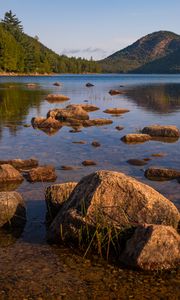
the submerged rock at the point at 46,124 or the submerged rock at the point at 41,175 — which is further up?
the submerged rock at the point at 46,124

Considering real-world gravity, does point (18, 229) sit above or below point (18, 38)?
below

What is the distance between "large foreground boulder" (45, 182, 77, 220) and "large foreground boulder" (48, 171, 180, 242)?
4.42 ft

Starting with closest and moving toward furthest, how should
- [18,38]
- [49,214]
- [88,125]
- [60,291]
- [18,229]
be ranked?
1. [60,291]
2. [18,229]
3. [49,214]
4. [88,125]
5. [18,38]

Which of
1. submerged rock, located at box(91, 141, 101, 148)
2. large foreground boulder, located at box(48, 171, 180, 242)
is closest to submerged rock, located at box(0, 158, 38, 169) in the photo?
submerged rock, located at box(91, 141, 101, 148)

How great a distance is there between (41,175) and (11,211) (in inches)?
181

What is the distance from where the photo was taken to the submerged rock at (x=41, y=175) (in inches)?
656

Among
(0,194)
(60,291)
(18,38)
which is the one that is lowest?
(60,291)

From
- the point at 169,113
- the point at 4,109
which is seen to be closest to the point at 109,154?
the point at 169,113

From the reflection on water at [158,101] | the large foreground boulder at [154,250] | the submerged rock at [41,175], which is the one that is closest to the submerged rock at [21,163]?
the submerged rock at [41,175]

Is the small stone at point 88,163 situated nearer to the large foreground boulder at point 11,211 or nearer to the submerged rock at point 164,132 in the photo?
the large foreground boulder at point 11,211

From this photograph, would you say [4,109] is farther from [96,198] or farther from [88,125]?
[96,198]

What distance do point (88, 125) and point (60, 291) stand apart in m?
24.6

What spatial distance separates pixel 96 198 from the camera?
11125 mm

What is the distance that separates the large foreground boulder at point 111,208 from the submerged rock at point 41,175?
5318 mm
